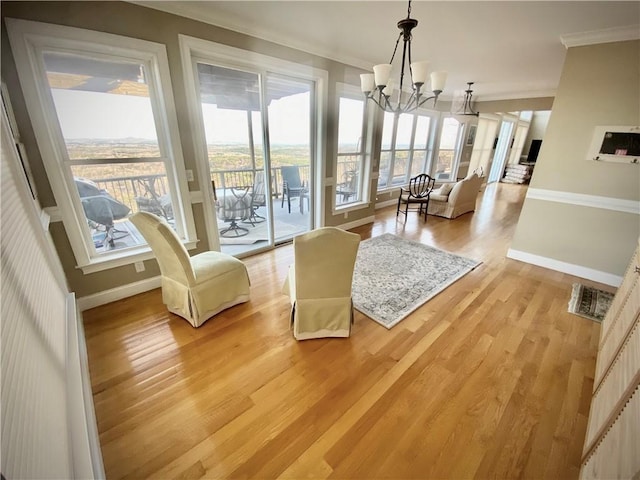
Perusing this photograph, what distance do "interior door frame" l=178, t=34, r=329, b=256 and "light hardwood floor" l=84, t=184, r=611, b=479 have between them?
3.61ft

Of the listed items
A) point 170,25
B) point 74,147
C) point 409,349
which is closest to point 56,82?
point 74,147

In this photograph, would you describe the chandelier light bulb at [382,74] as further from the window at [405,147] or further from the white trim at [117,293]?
the window at [405,147]

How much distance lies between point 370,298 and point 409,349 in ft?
2.25

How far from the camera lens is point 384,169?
5918 mm

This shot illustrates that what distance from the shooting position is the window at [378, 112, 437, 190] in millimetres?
5516

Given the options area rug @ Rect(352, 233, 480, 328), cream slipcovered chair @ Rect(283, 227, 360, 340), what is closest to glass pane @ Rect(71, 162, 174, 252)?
cream slipcovered chair @ Rect(283, 227, 360, 340)

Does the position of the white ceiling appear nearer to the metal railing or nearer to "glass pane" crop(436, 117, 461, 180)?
the metal railing

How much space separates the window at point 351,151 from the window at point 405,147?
3.54 ft

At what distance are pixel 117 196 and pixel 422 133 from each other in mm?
6253

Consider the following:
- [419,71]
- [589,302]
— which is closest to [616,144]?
[589,302]

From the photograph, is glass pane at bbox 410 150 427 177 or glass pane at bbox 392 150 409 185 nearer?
glass pane at bbox 392 150 409 185

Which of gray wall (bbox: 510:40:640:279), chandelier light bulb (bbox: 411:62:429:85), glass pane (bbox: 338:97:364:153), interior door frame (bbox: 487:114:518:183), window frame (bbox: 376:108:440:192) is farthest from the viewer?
interior door frame (bbox: 487:114:518:183)

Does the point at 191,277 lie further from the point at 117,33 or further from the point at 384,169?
the point at 384,169

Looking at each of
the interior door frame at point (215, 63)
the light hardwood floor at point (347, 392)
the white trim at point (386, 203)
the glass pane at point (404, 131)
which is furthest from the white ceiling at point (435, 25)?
the white trim at point (386, 203)
